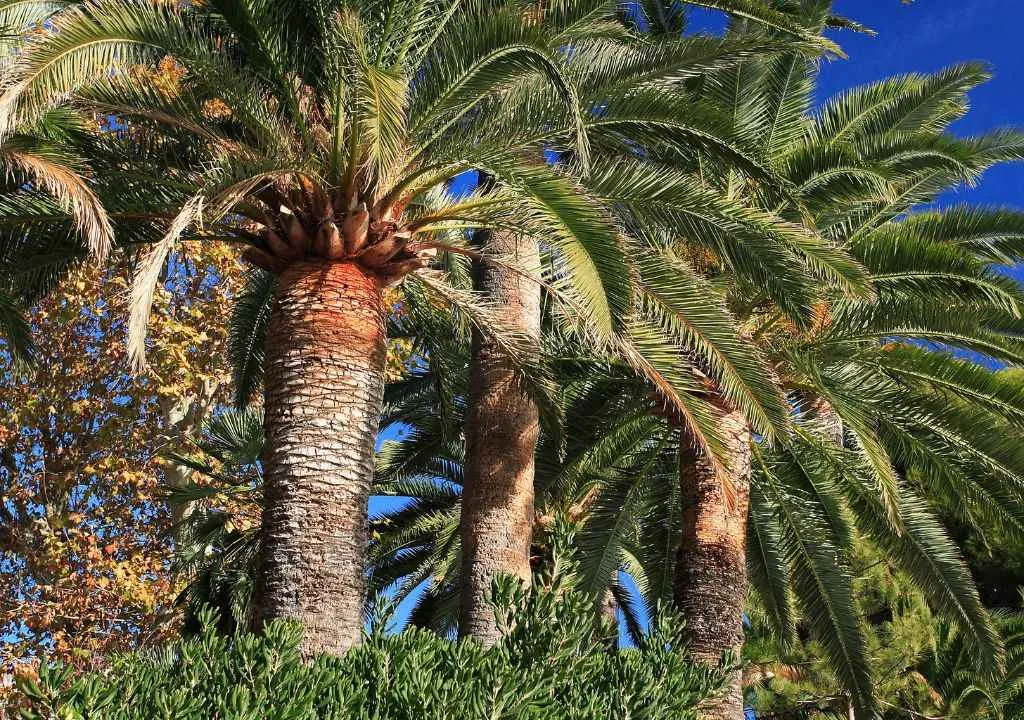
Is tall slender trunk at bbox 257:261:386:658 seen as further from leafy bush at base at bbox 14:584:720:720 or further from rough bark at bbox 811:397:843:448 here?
rough bark at bbox 811:397:843:448

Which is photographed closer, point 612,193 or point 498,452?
point 612,193

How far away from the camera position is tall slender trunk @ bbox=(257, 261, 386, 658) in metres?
7.15

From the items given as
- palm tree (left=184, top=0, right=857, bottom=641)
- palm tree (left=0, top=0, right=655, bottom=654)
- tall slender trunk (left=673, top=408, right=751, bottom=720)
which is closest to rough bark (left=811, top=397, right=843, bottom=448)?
tall slender trunk (left=673, top=408, right=751, bottom=720)

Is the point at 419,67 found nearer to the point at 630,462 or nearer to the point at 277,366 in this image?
the point at 277,366

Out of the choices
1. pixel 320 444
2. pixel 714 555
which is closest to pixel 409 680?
pixel 320 444

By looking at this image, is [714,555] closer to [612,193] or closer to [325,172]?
[612,193]

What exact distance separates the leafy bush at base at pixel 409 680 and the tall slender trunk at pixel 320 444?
1.23 m

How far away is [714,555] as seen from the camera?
10.5 metres

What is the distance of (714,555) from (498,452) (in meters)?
2.51

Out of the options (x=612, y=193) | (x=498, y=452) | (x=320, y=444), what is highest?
(x=612, y=193)

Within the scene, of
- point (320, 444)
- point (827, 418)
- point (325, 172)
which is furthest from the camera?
point (827, 418)

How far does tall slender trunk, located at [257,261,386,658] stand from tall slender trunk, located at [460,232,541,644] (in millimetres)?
1550

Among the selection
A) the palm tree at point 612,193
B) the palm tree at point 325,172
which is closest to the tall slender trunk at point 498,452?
the palm tree at point 612,193

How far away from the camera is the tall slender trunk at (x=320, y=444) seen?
7.15 m
